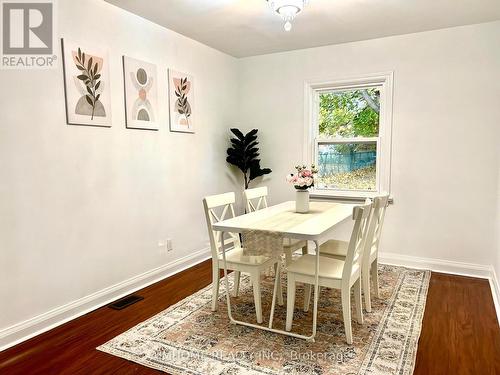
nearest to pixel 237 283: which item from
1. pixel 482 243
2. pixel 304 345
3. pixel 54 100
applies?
pixel 304 345

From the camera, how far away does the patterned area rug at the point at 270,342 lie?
2.12 m

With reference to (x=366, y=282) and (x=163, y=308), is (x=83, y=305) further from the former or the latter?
(x=366, y=282)

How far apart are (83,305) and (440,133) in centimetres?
381

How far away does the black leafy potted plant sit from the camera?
4.64m

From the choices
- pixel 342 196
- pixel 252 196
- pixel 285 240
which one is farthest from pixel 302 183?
pixel 342 196

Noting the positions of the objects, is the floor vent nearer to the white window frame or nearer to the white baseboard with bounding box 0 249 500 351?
the white baseboard with bounding box 0 249 500 351

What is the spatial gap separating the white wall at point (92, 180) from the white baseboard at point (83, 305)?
2.1 inches

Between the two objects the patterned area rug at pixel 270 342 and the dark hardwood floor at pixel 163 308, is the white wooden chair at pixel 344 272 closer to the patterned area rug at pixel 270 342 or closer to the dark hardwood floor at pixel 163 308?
the patterned area rug at pixel 270 342

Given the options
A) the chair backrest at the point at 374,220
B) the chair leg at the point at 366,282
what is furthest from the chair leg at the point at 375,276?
the chair leg at the point at 366,282

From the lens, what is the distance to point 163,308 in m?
2.95

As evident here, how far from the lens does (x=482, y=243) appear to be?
3.66 metres

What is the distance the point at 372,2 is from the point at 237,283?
2691 millimetres

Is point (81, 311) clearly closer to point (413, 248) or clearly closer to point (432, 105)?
point (413, 248)

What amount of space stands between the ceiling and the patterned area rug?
2555 mm
